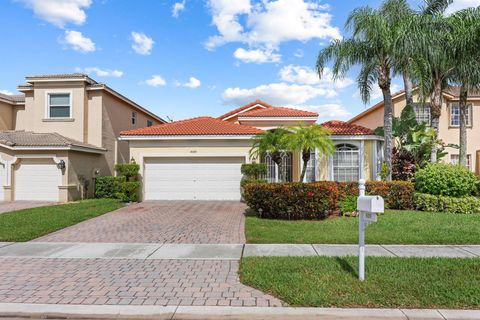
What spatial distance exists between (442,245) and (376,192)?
17.0 feet

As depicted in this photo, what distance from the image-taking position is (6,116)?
1872cm

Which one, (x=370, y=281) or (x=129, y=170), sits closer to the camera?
(x=370, y=281)

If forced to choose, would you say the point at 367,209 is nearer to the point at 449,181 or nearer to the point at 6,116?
the point at 449,181

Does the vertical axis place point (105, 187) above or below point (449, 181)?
below

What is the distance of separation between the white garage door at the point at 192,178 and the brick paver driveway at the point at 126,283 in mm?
9066

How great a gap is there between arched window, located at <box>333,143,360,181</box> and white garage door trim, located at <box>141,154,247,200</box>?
15.8 ft

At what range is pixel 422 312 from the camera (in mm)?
3795

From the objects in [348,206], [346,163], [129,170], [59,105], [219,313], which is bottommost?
[219,313]

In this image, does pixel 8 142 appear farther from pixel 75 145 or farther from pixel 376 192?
pixel 376 192

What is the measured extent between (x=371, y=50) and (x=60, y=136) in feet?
53.5

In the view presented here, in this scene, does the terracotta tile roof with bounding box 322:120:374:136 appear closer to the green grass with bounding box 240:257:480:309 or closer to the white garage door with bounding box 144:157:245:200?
the white garage door with bounding box 144:157:245:200

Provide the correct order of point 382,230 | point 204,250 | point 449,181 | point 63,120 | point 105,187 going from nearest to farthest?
point 204,250, point 382,230, point 449,181, point 105,187, point 63,120

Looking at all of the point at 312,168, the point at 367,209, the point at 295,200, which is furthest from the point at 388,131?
the point at 367,209

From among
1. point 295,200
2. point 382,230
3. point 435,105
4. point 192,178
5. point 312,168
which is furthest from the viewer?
point 312,168
